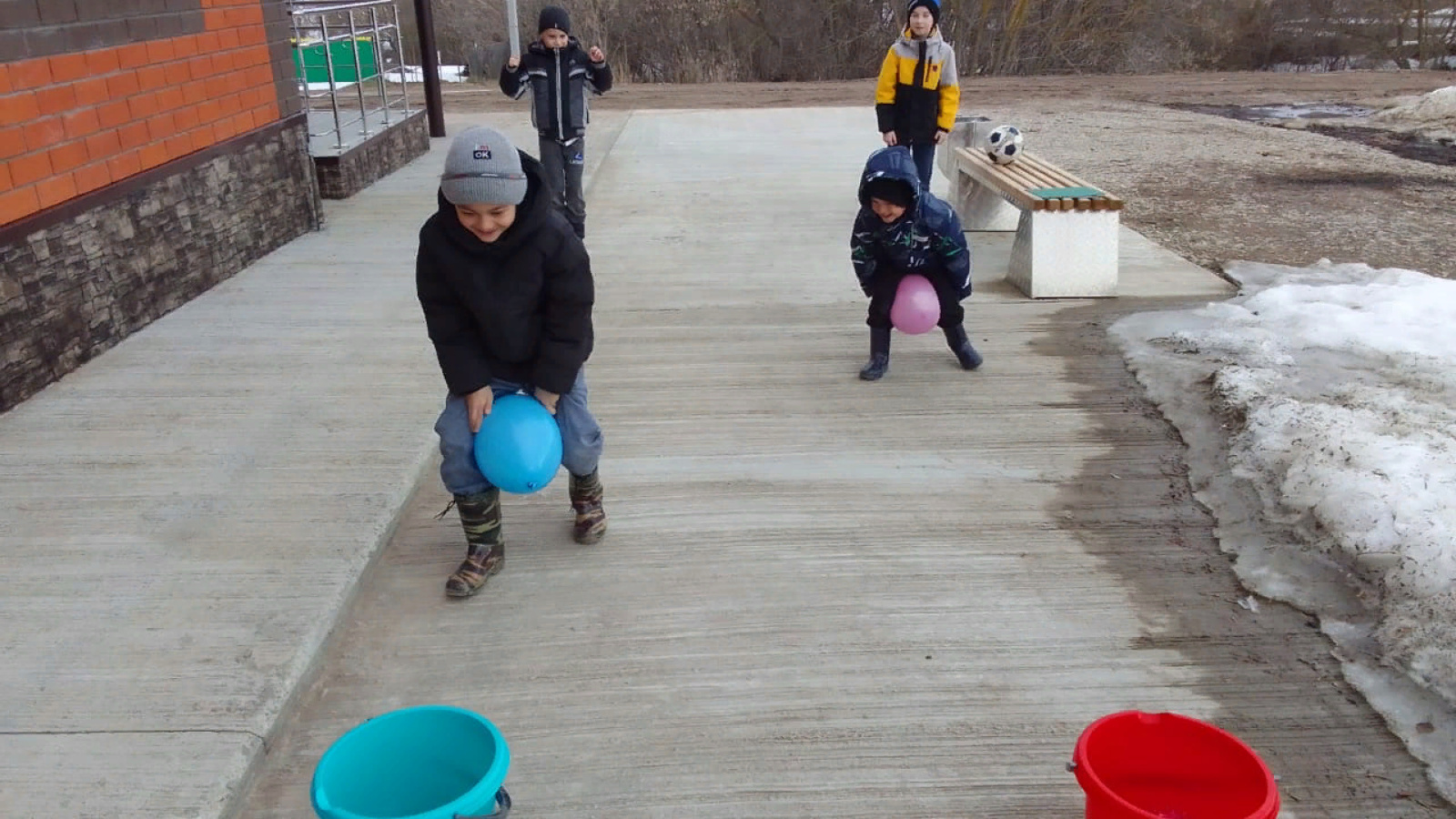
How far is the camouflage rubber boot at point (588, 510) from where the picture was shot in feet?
12.7

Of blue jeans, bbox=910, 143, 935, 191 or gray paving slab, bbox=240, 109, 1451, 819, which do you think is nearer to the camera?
gray paving slab, bbox=240, 109, 1451, 819

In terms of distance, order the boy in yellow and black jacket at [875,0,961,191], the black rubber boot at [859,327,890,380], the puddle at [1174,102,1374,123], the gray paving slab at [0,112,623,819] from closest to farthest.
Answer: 1. the gray paving slab at [0,112,623,819]
2. the black rubber boot at [859,327,890,380]
3. the boy in yellow and black jacket at [875,0,961,191]
4. the puddle at [1174,102,1374,123]

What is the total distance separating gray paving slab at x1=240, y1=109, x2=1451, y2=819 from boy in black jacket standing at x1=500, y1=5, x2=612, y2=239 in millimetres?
2462

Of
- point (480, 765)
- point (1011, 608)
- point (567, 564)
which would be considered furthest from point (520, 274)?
point (1011, 608)

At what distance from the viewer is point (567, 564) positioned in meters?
3.79

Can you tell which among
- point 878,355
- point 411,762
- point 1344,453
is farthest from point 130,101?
point 1344,453

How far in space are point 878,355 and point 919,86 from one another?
2.95m

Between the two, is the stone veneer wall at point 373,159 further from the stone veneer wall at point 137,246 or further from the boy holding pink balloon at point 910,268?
the boy holding pink balloon at point 910,268

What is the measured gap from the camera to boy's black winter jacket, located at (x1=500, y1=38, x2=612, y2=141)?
7.46 metres

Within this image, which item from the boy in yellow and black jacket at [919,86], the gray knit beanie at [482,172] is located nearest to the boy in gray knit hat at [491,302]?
the gray knit beanie at [482,172]

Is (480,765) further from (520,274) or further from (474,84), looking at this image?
(474,84)

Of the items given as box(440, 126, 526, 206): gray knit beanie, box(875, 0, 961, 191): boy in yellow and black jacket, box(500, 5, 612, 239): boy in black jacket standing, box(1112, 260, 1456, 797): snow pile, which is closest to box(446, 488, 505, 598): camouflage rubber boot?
box(440, 126, 526, 206): gray knit beanie

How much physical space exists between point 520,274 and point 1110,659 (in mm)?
1999

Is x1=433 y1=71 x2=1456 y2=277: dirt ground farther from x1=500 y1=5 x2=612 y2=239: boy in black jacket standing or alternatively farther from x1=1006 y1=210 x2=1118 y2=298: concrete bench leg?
x1=500 y1=5 x2=612 y2=239: boy in black jacket standing
